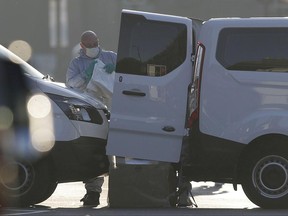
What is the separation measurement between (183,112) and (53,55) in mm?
28786

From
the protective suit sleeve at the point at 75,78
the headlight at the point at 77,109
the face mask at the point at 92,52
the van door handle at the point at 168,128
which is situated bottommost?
the van door handle at the point at 168,128

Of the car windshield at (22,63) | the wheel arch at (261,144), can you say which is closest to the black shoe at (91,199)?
the car windshield at (22,63)

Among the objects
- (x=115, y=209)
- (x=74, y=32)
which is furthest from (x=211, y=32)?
(x=74, y=32)

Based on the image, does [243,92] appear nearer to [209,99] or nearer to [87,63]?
[209,99]

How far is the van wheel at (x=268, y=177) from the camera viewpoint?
7.68 metres

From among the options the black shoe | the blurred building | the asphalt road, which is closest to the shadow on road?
the asphalt road

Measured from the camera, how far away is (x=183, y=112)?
25.6 ft

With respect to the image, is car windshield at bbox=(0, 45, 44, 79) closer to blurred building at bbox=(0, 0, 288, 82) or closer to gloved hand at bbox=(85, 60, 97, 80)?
gloved hand at bbox=(85, 60, 97, 80)

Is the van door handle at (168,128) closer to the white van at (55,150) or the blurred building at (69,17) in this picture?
the white van at (55,150)

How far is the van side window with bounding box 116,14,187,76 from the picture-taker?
309 inches

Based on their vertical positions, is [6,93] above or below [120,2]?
below

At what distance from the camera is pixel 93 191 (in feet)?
28.4

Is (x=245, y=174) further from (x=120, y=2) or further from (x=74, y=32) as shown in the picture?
(x=74, y=32)

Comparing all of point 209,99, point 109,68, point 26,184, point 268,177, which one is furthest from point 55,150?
point 268,177
